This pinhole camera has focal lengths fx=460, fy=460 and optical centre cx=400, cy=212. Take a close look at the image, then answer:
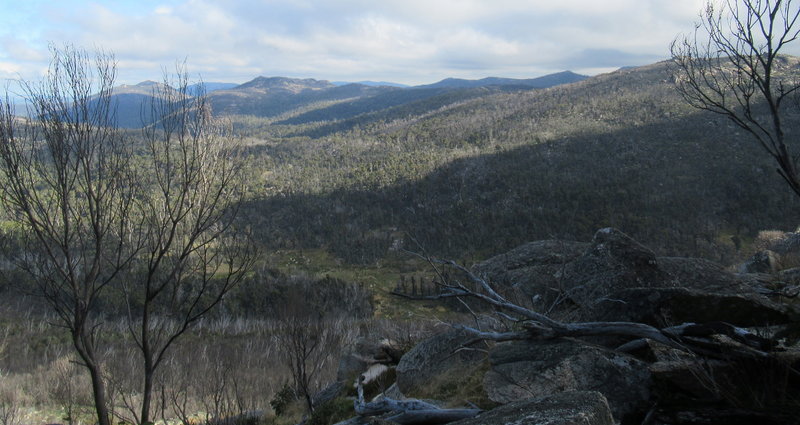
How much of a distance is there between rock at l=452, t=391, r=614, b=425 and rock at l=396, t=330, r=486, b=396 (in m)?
2.32

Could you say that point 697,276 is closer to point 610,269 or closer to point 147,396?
point 610,269

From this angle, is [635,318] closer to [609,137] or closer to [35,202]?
[35,202]

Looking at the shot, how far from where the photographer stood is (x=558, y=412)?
2.47 metres

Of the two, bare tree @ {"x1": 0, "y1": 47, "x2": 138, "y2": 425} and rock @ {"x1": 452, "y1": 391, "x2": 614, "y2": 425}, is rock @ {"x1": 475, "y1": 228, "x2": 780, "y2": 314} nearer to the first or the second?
rock @ {"x1": 452, "y1": 391, "x2": 614, "y2": 425}

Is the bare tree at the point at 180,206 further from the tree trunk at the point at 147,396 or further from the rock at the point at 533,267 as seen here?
the rock at the point at 533,267

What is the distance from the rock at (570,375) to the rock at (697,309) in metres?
0.64

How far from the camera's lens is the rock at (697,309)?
4117 mm

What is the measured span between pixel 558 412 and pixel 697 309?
254 cm

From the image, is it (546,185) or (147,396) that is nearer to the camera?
(147,396)

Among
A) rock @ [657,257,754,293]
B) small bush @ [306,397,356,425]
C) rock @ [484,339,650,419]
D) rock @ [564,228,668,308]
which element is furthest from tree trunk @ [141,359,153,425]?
rock @ [657,257,754,293]

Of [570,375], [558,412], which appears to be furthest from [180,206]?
[558,412]

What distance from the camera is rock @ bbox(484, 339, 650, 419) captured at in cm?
356

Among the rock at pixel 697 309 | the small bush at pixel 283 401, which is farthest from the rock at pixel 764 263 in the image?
the small bush at pixel 283 401

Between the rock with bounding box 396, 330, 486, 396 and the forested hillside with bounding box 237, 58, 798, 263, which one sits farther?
the forested hillside with bounding box 237, 58, 798, 263
